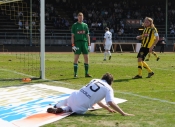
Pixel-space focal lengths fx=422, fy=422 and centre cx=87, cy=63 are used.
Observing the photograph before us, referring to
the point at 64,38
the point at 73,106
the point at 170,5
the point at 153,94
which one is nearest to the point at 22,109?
the point at 73,106

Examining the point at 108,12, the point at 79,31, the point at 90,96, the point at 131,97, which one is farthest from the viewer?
the point at 108,12

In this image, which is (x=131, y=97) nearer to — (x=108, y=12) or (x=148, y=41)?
(x=148, y=41)

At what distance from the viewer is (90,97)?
7.88 m

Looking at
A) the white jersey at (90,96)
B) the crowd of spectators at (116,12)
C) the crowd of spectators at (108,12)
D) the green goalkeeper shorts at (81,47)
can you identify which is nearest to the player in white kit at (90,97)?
the white jersey at (90,96)

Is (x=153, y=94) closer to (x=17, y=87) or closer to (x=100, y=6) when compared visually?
(x=17, y=87)

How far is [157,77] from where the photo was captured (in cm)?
1470

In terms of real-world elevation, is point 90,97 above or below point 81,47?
below

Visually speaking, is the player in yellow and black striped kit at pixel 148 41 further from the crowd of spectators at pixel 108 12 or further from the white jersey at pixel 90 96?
the crowd of spectators at pixel 108 12

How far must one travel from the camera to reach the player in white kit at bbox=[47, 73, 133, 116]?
7.81m

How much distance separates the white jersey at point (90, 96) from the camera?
25.7ft

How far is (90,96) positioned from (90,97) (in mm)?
19

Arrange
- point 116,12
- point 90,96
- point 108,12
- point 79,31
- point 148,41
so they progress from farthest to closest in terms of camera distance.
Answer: point 116,12, point 108,12, point 148,41, point 79,31, point 90,96

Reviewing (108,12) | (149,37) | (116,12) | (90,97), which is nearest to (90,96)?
(90,97)

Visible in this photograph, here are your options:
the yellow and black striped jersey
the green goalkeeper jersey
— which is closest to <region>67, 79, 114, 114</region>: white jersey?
the green goalkeeper jersey
